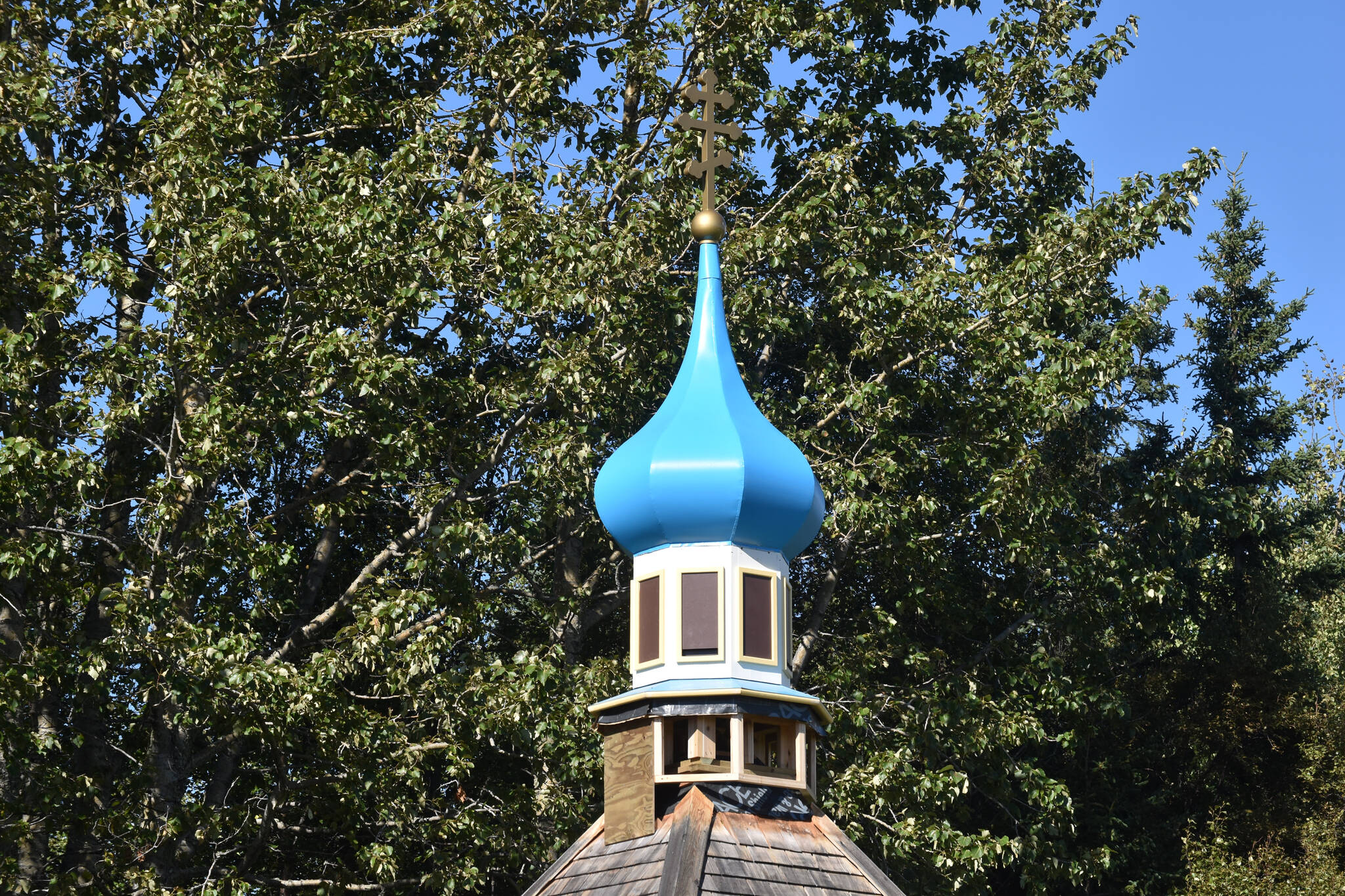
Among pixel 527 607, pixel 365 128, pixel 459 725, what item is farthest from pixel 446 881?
pixel 365 128

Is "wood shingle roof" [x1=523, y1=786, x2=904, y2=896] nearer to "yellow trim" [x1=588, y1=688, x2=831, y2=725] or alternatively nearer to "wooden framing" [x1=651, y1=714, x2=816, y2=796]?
"wooden framing" [x1=651, y1=714, x2=816, y2=796]

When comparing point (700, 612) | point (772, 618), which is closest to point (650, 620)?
point (700, 612)

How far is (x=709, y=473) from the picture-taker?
13508 millimetres

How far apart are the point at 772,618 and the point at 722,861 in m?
2.11

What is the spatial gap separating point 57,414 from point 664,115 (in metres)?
8.45

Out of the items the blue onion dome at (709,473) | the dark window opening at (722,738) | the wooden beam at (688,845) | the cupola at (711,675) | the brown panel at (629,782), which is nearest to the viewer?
the wooden beam at (688,845)

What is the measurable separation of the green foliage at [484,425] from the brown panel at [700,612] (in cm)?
392

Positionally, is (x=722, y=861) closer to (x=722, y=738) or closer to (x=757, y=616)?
(x=722, y=738)

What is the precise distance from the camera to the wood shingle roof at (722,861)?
1188 centimetres

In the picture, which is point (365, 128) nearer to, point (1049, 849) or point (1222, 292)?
point (1049, 849)

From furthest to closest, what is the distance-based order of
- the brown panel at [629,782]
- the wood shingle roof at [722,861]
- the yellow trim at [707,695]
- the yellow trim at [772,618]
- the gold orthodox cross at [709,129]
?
1. the gold orthodox cross at [709,129]
2. the yellow trim at [772,618]
3. the brown panel at [629,782]
4. the yellow trim at [707,695]
5. the wood shingle roof at [722,861]

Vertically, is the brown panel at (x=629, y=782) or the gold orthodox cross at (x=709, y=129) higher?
the gold orthodox cross at (x=709, y=129)

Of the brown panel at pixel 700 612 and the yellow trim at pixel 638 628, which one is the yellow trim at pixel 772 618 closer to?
the brown panel at pixel 700 612

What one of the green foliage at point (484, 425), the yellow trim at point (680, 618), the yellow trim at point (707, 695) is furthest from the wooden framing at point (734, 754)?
the green foliage at point (484, 425)
